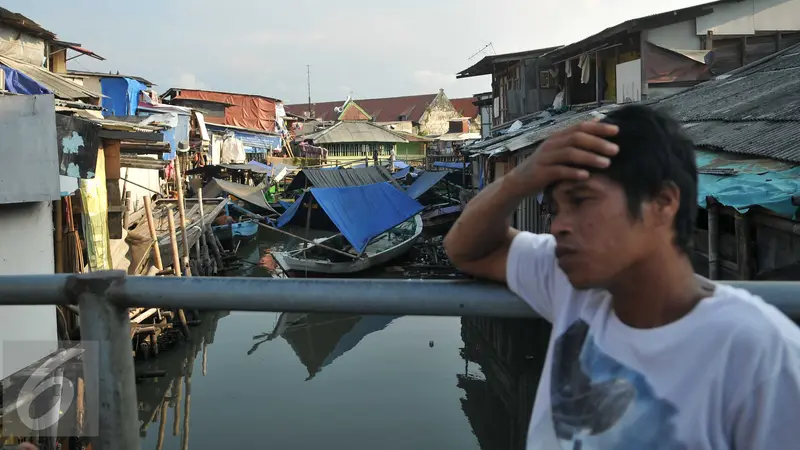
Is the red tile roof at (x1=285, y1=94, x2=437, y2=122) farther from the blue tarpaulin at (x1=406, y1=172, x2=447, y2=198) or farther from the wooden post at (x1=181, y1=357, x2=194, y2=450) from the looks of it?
the wooden post at (x1=181, y1=357, x2=194, y2=450)

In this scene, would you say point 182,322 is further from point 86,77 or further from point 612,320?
point 612,320

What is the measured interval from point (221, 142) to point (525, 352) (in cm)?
2099

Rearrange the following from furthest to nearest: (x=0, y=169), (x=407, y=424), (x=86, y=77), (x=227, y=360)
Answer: (x=86, y=77)
(x=227, y=360)
(x=407, y=424)
(x=0, y=169)

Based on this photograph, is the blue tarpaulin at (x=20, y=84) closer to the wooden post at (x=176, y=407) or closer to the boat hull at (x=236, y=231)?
the wooden post at (x=176, y=407)

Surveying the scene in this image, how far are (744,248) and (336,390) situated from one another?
6.89 meters

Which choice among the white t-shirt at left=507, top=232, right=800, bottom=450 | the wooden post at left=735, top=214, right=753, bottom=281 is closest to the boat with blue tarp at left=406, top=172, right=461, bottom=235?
the wooden post at left=735, top=214, right=753, bottom=281

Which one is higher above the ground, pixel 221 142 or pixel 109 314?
pixel 221 142

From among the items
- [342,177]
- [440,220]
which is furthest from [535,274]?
[342,177]

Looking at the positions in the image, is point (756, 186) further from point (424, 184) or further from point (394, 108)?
point (394, 108)

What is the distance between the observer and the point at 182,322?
11539 millimetres

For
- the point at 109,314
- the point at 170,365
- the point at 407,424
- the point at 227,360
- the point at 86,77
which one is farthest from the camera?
the point at 86,77

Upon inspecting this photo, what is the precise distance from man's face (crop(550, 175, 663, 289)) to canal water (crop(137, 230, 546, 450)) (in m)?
7.97

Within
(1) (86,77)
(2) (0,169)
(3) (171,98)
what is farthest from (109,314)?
(3) (171,98)

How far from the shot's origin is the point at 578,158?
105cm
